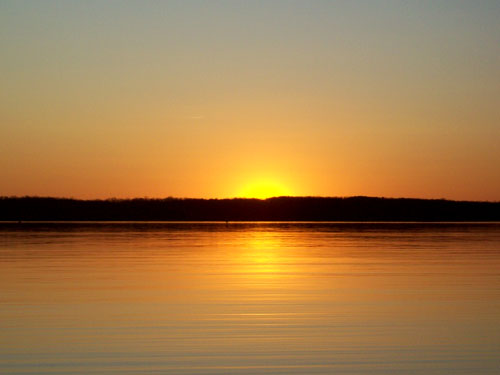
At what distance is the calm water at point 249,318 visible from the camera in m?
10.4

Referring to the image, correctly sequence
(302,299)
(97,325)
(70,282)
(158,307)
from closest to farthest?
(97,325) < (158,307) < (302,299) < (70,282)

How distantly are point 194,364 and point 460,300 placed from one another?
7802mm

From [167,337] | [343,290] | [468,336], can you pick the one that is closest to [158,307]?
[167,337]

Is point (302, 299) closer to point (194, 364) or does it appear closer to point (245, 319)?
point (245, 319)

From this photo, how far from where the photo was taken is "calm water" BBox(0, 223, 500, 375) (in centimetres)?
1044

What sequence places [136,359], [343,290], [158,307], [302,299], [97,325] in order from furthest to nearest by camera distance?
[343,290] → [302,299] → [158,307] → [97,325] → [136,359]

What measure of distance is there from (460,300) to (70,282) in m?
9.10

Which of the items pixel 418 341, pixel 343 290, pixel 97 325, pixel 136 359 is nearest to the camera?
pixel 136 359

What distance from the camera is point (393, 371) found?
991 cm

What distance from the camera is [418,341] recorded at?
39.1 ft

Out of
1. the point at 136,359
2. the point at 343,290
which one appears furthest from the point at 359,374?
the point at 343,290

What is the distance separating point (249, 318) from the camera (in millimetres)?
13836

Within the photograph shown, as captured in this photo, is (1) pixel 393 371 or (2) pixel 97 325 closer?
(1) pixel 393 371

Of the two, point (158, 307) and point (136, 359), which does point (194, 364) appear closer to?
point (136, 359)
